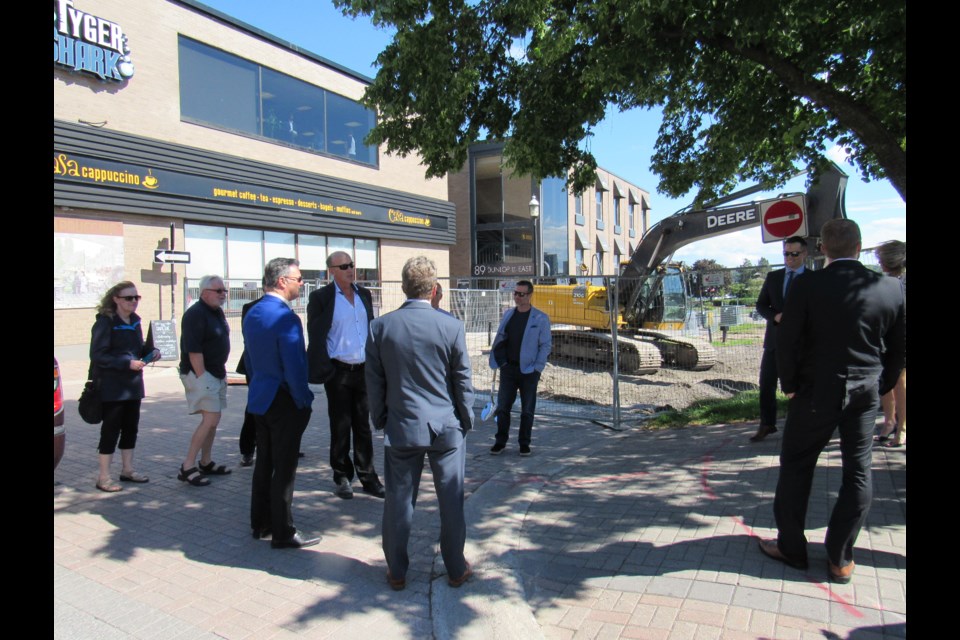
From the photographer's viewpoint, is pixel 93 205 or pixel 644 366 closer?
pixel 644 366

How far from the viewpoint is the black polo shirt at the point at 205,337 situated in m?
5.00

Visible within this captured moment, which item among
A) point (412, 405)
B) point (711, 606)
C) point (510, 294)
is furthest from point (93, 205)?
point (711, 606)

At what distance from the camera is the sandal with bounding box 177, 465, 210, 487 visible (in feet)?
16.9

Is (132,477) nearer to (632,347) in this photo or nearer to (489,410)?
(489,410)

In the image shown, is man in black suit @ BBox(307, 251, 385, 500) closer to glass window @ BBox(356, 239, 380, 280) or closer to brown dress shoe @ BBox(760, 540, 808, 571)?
brown dress shoe @ BBox(760, 540, 808, 571)

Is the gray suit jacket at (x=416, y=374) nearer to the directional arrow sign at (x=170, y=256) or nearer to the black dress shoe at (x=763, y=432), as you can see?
the black dress shoe at (x=763, y=432)

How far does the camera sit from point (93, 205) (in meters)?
14.2

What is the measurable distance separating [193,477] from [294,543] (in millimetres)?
1839

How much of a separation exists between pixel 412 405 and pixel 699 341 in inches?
366

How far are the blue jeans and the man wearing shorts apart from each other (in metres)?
2.70

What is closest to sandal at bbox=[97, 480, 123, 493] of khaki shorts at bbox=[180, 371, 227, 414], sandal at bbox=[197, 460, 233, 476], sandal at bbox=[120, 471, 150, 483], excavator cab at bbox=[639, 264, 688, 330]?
sandal at bbox=[120, 471, 150, 483]
